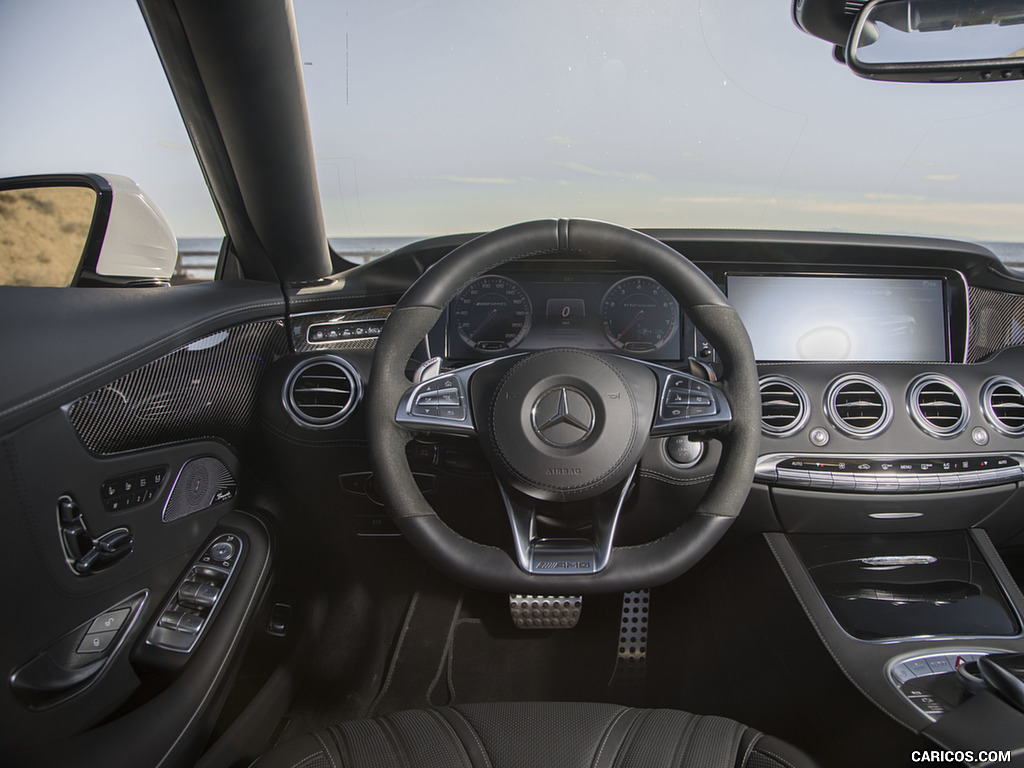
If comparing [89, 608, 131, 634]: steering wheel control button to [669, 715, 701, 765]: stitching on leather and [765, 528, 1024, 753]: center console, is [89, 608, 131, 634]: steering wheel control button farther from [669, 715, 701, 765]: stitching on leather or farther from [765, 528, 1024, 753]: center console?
[765, 528, 1024, 753]: center console

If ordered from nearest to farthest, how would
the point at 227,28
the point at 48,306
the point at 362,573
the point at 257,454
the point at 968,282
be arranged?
the point at 48,306, the point at 227,28, the point at 257,454, the point at 968,282, the point at 362,573

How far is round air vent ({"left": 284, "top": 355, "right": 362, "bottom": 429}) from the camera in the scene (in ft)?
6.16

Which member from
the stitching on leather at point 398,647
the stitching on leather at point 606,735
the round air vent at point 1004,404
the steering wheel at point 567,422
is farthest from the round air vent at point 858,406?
the stitching on leather at point 398,647

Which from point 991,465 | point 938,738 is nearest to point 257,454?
point 938,738

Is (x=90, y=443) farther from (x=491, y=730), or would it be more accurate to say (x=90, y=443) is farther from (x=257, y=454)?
(x=491, y=730)

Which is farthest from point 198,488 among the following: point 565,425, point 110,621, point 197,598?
point 565,425

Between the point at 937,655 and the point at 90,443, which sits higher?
the point at 90,443

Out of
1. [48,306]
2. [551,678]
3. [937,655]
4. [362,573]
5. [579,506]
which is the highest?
[48,306]

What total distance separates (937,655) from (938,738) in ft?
0.94

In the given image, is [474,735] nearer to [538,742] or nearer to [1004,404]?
[538,742]

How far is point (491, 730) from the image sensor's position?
4.51ft

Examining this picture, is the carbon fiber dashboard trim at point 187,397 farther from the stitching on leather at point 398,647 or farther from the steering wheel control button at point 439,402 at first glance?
the stitching on leather at point 398,647

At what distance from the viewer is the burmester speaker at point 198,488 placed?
1698mm

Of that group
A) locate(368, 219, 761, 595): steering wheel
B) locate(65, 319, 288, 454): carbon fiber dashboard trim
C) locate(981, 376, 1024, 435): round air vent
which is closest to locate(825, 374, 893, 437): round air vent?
locate(981, 376, 1024, 435): round air vent
